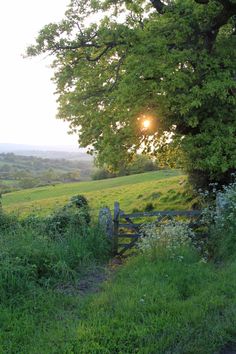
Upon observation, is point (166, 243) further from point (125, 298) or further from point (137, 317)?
point (137, 317)

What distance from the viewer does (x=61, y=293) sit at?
7.71 meters

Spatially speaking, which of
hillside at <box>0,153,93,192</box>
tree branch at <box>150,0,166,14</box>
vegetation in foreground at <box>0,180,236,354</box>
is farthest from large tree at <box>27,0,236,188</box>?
hillside at <box>0,153,93,192</box>

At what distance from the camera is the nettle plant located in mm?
9345

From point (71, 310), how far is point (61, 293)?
2.30 ft

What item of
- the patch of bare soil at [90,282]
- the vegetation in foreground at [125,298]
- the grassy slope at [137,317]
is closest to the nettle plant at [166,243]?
the vegetation in foreground at [125,298]

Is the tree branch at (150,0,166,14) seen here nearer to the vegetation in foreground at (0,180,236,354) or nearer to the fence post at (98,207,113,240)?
the fence post at (98,207,113,240)

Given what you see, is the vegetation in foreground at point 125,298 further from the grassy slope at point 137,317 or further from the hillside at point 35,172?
the hillside at point 35,172

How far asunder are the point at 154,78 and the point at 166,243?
8284 mm

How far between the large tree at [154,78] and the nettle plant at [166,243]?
4975mm

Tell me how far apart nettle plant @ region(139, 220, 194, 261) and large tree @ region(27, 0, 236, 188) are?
4.97m

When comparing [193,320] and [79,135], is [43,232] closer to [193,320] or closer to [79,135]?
[193,320]

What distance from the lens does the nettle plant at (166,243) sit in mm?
9345

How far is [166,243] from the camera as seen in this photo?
9.78m

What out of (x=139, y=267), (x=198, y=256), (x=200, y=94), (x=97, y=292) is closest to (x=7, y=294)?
(x=97, y=292)
